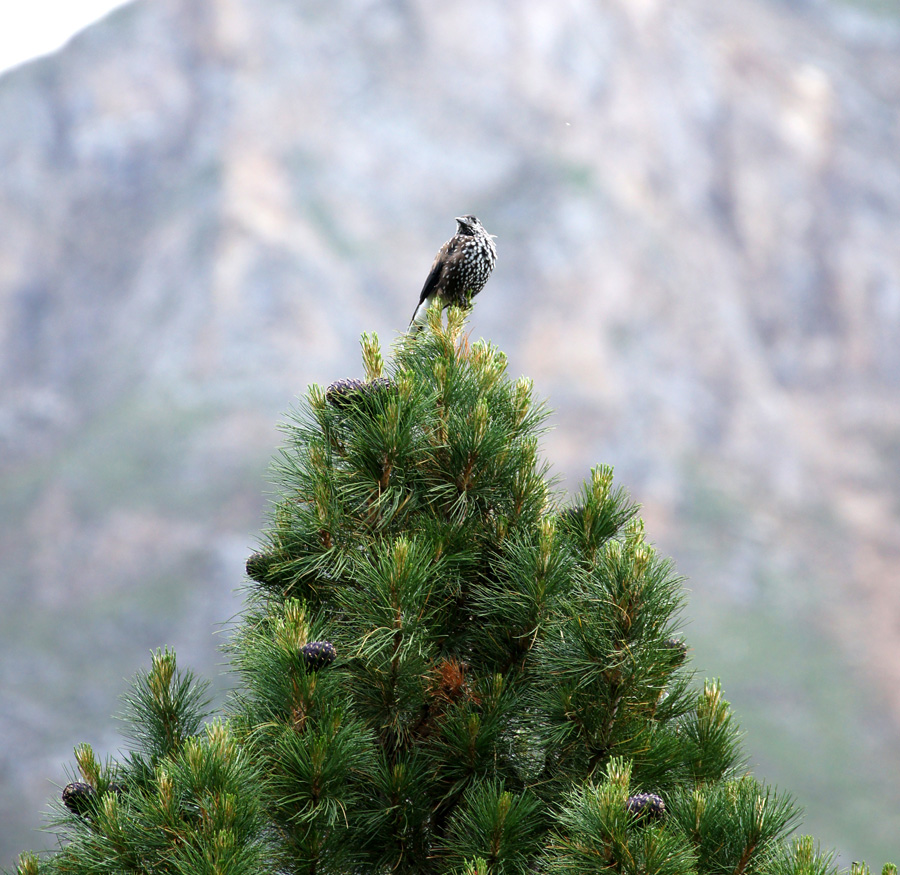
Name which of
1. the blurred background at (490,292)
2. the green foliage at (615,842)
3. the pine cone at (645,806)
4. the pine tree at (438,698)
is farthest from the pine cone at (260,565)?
the blurred background at (490,292)

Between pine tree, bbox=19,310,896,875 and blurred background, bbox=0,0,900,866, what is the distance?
9424cm

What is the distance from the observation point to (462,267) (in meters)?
9.78

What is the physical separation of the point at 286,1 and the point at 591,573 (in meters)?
159

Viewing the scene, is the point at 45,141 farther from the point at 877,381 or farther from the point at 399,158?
the point at 877,381

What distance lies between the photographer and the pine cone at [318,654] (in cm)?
542

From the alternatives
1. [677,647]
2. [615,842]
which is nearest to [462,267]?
[677,647]

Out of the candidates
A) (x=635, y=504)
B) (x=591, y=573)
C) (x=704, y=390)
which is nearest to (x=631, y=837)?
(x=591, y=573)

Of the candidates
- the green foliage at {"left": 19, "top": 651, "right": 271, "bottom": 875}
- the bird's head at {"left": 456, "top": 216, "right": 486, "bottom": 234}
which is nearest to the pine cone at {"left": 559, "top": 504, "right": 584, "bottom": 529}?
the green foliage at {"left": 19, "top": 651, "right": 271, "bottom": 875}

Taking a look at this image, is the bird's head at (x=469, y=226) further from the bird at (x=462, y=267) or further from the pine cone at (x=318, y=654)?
the pine cone at (x=318, y=654)

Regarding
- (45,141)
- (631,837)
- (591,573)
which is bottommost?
(631,837)

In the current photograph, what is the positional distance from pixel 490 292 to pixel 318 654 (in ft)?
415

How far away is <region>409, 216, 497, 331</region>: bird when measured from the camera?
32.0 ft

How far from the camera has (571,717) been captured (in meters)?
5.85

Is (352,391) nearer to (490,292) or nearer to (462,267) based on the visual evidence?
(462,267)
